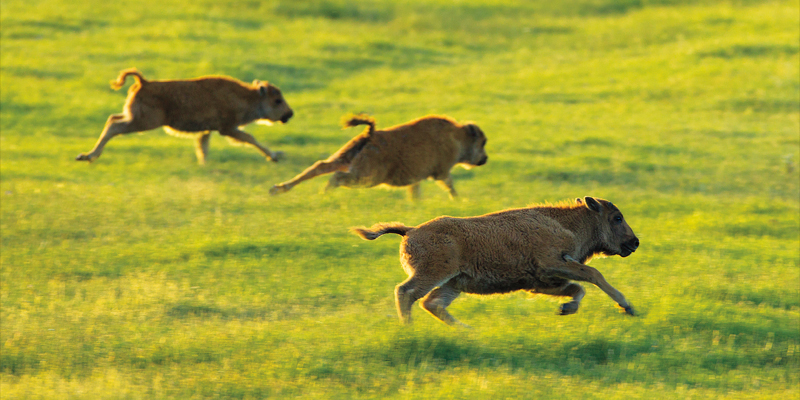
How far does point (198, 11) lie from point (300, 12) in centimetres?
379

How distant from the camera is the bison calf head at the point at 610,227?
8359mm

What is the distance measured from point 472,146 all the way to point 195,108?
15.6 feet

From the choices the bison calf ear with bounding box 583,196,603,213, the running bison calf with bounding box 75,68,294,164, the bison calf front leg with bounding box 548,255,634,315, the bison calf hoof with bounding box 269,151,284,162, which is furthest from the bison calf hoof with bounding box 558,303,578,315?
the bison calf hoof with bounding box 269,151,284,162

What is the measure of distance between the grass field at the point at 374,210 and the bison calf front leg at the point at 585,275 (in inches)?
10.5

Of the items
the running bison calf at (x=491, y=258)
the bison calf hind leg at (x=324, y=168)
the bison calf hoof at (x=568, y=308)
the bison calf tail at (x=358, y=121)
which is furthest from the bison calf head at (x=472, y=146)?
the bison calf hoof at (x=568, y=308)

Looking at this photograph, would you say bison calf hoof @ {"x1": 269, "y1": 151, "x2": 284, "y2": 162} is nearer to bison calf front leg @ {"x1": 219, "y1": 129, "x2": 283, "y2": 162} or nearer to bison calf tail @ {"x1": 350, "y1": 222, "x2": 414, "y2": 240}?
bison calf front leg @ {"x1": 219, "y1": 129, "x2": 283, "y2": 162}

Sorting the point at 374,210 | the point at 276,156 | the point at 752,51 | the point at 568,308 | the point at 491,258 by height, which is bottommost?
the point at 276,156

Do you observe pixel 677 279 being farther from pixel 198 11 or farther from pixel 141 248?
pixel 198 11

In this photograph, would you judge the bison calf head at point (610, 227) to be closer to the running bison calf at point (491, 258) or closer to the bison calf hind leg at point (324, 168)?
the running bison calf at point (491, 258)

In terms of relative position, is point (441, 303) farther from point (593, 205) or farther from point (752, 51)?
point (752, 51)

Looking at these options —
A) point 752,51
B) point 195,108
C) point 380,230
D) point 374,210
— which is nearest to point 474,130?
point 374,210

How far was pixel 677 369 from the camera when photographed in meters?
6.94

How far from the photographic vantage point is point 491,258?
7.52m

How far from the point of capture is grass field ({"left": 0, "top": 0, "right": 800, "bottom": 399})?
685 cm
